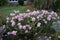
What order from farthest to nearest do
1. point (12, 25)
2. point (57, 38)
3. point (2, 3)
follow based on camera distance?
point (2, 3)
point (57, 38)
point (12, 25)

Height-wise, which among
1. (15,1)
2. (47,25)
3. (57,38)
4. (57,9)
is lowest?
(15,1)

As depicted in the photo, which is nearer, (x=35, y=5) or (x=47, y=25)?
(x=47, y=25)

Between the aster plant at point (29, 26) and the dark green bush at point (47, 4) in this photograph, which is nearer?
the aster plant at point (29, 26)

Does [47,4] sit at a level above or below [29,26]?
below

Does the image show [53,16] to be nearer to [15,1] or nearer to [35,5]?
[35,5]

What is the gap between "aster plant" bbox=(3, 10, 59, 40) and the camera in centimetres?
515

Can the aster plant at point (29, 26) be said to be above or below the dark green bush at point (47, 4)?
above

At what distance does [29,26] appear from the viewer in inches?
204

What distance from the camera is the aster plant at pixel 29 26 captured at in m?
5.15

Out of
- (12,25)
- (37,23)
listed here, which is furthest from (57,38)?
(12,25)

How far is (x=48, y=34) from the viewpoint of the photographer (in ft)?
18.0

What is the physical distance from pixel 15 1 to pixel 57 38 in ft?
41.1

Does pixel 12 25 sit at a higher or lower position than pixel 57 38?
higher

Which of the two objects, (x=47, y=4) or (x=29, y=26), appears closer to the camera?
(x=29, y=26)
